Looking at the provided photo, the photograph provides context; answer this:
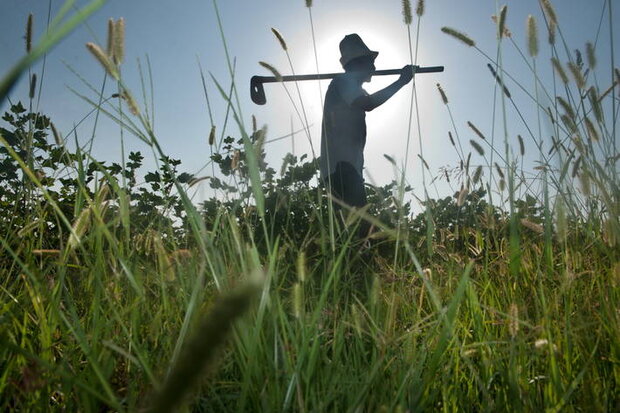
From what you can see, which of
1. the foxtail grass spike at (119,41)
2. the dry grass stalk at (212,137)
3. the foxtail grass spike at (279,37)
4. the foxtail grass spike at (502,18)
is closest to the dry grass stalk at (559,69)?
the foxtail grass spike at (502,18)

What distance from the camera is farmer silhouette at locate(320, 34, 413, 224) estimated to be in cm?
485

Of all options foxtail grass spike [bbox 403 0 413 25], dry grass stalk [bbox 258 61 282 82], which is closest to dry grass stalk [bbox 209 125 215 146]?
dry grass stalk [bbox 258 61 282 82]

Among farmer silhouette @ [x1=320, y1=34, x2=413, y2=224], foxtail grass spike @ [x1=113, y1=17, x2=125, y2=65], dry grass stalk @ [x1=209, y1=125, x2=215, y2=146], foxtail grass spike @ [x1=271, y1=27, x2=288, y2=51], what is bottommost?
dry grass stalk @ [x1=209, y1=125, x2=215, y2=146]

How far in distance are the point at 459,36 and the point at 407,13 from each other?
25cm

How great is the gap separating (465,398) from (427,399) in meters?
0.14

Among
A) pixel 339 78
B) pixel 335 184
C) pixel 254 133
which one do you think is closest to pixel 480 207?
pixel 335 184

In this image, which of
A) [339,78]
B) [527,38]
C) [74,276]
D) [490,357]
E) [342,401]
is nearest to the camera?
[342,401]

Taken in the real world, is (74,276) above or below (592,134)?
below

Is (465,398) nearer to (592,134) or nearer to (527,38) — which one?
(592,134)

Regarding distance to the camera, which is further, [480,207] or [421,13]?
[480,207]

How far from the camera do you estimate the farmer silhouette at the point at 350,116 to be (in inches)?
191

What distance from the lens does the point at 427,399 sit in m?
0.96

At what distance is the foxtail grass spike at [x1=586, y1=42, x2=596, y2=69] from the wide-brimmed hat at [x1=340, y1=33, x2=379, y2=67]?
129 inches

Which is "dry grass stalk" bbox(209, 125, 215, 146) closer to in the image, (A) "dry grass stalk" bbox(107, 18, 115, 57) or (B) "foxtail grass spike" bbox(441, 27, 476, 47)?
(A) "dry grass stalk" bbox(107, 18, 115, 57)
